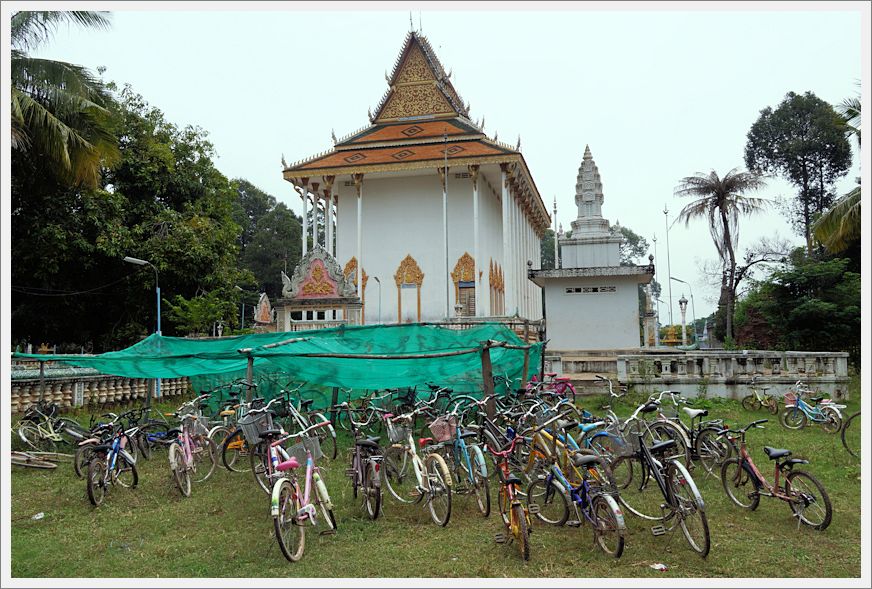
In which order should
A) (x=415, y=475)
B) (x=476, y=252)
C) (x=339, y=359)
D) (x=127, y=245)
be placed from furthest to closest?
(x=476, y=252) < (x=127, y=245) < (x=339, y=359) < (x=415, y=475)

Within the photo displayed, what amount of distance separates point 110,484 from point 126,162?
62.1 ft

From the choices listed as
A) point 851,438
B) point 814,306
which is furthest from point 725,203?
point 851,438

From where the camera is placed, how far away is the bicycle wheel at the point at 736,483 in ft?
22.1

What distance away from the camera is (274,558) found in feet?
18.3

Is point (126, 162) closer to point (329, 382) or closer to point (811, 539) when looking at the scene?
point (329, 382)

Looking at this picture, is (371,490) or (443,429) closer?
(371,490)

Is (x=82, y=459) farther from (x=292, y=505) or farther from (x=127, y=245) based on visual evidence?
(x=127, y=245)

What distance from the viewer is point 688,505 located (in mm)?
5359

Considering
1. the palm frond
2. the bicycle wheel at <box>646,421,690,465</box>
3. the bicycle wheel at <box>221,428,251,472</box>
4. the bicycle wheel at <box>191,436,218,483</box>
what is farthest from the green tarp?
the palm frond

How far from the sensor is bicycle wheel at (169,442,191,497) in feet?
25.2

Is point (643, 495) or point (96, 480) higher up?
point (96, 480)

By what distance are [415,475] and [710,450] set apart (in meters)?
3.66

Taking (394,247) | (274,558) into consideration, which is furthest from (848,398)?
(394,247)

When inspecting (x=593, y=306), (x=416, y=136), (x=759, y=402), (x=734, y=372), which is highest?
(x=416, y=136)
